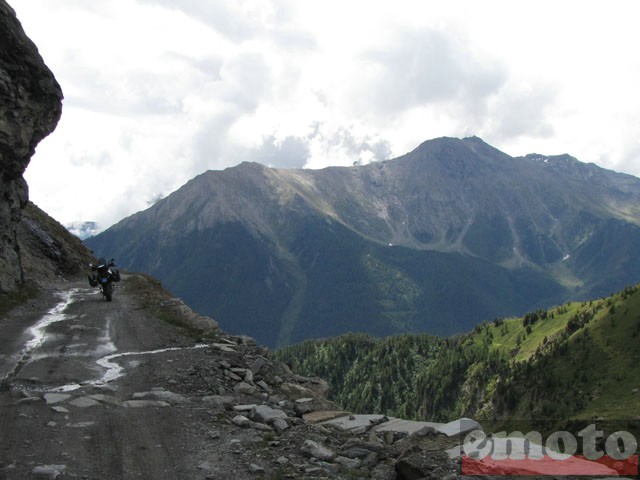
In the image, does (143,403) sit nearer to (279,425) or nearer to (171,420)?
(171,420)

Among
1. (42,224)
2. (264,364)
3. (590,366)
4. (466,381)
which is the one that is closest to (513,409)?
(590,366)

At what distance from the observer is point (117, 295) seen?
39875 mm

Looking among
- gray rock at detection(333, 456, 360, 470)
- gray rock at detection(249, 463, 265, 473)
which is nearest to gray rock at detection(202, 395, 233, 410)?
gray rock at detection(249, 463, 265, 473)

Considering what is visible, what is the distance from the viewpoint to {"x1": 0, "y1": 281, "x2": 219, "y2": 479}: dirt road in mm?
10438

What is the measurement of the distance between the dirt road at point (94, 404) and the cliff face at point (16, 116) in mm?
12464

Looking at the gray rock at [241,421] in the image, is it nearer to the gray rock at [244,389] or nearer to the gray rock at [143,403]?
the gray rock at [143,403]

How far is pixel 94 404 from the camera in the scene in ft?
45.2

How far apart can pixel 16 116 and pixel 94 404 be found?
85.0 ft

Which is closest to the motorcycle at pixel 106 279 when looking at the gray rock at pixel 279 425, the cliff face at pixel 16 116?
the cliff face at pixel 16 116

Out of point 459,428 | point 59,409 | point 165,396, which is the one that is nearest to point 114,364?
point 165,396

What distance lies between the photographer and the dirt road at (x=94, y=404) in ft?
34.2

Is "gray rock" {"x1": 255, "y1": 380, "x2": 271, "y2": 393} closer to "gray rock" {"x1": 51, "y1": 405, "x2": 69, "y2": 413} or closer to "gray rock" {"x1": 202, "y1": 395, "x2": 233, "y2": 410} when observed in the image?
"gray rock" {"x1": 202, "y1": 395, "x2": 233, "y2": 410}

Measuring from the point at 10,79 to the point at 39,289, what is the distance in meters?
15.8

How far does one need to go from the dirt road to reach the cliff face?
12.5 metres
